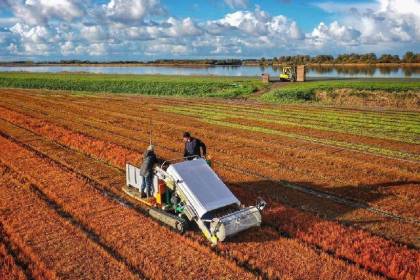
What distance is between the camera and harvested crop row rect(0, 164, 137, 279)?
958 centimetres

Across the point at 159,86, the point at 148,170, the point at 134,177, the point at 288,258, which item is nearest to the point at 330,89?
the point at 159,86

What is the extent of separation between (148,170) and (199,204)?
2.52m

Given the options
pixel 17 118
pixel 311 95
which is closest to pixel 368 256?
pixel 17 118

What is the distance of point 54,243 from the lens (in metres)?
10.9

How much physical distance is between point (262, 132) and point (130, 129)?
28.2 ft

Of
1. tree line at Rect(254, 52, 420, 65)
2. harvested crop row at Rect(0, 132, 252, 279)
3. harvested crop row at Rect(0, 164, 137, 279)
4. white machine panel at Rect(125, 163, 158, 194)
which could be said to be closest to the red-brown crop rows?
white machine panel at Rect(125, 163, 158, 194)

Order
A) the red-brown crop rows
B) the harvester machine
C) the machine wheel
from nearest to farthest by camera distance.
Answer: the harvester machine → the machine wheel → the red-brown crop rows

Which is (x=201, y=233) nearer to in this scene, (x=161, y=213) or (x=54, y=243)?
(x=161, y=213)

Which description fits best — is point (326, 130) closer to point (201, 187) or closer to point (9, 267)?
point (201, 187)

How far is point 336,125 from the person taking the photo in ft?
98.0

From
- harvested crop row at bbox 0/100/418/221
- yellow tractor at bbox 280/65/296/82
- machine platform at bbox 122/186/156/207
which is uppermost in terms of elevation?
yellow tractor at bbox 280/65/296/82

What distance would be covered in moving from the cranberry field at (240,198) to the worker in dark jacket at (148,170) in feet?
2.10

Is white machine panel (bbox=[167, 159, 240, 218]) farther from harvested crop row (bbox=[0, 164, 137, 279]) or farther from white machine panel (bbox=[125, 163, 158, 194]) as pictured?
harvested crop row (bbox=[0, 164, 137, 279])

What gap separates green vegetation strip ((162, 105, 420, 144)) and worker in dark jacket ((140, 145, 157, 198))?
1708 cm
